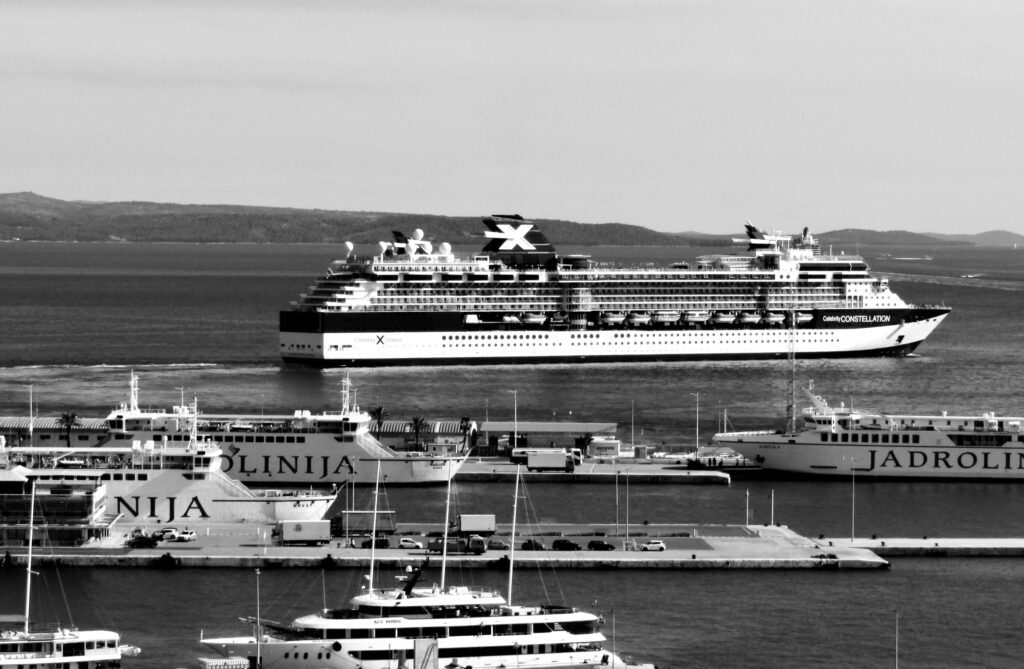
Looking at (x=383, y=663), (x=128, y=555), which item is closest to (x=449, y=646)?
(x=383, y=663)

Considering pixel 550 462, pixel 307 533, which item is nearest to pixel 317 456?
pixel 550 462

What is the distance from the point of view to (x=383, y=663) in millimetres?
37312

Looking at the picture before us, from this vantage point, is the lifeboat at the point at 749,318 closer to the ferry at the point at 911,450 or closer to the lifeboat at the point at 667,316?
the lifeboat at the point at 667,316

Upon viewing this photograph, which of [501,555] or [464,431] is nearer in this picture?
[501,555]

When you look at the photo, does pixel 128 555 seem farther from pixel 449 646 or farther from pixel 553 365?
pixel 553 365

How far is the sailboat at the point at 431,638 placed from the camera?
37344 millimetres

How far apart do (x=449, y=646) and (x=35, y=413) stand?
4679 centimetres

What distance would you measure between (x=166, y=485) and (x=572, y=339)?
55.0 metres

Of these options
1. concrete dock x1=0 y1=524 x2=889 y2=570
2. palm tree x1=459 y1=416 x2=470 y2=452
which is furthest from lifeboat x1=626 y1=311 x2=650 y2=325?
concrete dock x1=0 y1=524 x2=889 y2=570

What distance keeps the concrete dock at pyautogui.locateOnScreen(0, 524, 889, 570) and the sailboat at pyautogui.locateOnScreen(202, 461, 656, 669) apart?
11.1 m

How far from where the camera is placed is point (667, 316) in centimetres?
11238

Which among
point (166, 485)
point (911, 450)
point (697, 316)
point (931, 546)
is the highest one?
point (697, 316)

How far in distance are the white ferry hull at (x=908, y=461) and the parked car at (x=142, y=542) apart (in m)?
23.8

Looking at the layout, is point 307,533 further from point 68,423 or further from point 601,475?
point 68,423
